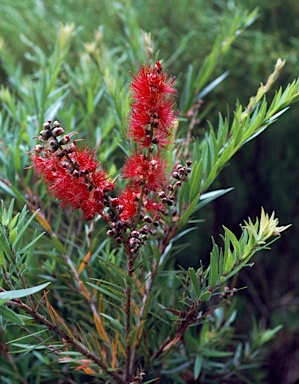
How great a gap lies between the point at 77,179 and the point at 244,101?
1.03 meters

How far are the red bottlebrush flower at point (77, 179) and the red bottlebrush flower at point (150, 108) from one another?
0.06 metres

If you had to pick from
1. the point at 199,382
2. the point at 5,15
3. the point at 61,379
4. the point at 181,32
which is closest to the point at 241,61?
the point at 181,32

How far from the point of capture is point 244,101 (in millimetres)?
1513

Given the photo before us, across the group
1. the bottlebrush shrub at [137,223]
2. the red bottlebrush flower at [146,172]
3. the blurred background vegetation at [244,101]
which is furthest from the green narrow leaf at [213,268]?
the blurred background vegetation at [244,101]

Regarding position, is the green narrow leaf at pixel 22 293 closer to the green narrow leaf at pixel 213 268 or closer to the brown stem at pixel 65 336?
the brown stem at pixel 65 336

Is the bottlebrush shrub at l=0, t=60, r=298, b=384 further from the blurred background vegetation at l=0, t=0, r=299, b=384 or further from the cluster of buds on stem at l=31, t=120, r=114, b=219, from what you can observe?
the blurred background vegetation at l=0, t=0, r=299, b=384

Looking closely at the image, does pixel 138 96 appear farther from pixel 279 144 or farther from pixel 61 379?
pixel 279 144

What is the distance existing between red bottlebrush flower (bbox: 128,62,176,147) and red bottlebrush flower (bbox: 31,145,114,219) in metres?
0.06

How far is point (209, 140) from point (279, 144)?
3.00ft

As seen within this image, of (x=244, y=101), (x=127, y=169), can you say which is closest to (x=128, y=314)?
(x=127, y=169)

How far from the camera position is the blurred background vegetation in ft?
4.98

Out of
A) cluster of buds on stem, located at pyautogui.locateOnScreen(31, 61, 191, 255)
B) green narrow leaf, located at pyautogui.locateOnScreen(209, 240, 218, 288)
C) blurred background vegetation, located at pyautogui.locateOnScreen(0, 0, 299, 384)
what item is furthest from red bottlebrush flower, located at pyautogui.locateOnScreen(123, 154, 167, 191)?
blurred background vegetation, located at pyautogui.locateOnScreen(0, 0, 299, 384)

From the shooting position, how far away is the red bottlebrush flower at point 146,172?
1.95ft

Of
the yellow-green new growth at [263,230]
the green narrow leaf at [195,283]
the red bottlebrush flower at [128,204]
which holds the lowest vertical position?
the green narrow leaf at [195,283]
